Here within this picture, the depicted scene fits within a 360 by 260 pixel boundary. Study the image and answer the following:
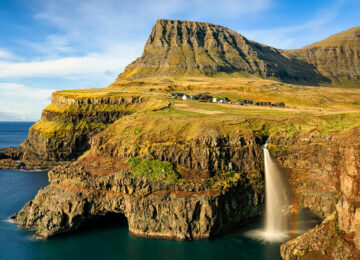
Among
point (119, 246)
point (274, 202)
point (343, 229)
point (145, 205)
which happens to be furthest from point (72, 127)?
point (343, 229)

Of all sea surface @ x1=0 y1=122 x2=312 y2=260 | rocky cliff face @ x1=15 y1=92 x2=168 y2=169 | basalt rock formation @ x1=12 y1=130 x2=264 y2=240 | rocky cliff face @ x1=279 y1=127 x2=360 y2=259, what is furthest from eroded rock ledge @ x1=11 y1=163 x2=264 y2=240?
rocky cliff face @ x1=15 y1=92 x2=168 y2=169

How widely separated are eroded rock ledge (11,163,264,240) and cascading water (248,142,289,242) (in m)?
1.82

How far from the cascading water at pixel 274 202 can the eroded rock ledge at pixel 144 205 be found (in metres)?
1.82

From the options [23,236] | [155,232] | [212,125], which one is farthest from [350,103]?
[23,236]

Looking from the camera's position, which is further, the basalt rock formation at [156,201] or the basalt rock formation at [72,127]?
the basalt rock formation at [72,127]

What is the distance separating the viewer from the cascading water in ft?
161

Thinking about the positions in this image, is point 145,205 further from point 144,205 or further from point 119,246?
point 119,246

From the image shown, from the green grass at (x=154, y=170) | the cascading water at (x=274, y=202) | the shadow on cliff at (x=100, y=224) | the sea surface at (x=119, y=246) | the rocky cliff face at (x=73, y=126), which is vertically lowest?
the sea surface at (x=119, y=246)

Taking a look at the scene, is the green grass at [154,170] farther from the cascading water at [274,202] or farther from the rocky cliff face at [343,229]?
the rocky cliff face at [343,229]

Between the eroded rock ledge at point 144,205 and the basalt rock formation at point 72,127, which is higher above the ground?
the basalt rock formation at point 72,127

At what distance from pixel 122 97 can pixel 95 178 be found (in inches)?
2504

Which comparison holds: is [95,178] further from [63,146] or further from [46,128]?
[46,128]

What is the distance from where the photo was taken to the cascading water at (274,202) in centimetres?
4916

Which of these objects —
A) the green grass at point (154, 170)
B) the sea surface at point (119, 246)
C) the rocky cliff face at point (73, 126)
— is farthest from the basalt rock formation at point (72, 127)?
the sea surface at point (119, 246)
